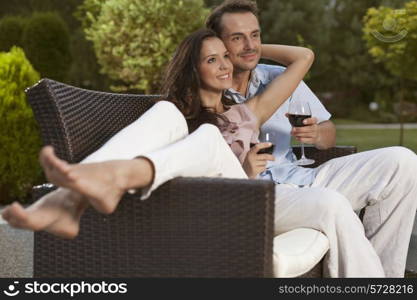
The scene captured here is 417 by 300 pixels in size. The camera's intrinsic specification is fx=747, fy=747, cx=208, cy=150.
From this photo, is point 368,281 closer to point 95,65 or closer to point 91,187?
point 91,187

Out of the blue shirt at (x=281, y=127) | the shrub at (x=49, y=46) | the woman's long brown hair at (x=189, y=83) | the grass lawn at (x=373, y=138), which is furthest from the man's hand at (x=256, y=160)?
the grass lawn at (x=373, y=138)

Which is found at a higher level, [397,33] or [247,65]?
[247,65]

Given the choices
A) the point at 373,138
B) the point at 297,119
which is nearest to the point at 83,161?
the point at 297,119

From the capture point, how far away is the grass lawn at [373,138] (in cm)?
1243

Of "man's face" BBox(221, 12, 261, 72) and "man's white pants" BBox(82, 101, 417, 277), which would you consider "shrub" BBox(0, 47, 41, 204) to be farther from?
"man's white pants" BBox(82, 101, 417, 277)

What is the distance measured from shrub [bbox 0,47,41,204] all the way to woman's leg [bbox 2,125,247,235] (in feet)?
12.6

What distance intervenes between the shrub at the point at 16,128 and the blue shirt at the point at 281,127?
10.4 feet

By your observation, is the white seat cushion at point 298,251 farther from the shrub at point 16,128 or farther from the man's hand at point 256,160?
the shrub at point 16,128

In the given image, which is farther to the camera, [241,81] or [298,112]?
[241,81]

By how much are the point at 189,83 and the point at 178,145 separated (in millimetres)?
624

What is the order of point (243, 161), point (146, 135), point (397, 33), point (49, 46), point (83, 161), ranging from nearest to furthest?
point (83, 161) → point (146, 135) → point (243, 161) → point (49, 46) → point (397, 33)

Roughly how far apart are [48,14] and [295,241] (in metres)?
5.36

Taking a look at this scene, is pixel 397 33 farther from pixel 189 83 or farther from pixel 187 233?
pixel 187 233

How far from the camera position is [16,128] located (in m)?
5.80
